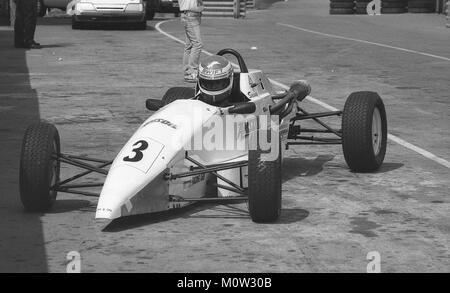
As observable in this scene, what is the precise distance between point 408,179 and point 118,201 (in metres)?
3.56

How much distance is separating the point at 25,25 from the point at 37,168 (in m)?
19.0

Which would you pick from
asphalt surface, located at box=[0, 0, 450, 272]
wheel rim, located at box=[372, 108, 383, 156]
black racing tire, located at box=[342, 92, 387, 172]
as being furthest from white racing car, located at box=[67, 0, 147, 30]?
black racing tire, located at box=[342, 92, 387, 172]

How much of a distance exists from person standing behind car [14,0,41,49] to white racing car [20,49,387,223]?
17019 mm

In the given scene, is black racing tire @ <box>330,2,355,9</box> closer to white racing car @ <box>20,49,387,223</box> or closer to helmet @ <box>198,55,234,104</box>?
white racing car @ <box>20,49,387,223</box>

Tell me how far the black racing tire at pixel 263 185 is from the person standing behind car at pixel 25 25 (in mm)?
19432

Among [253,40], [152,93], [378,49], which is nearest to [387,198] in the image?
[152,93]

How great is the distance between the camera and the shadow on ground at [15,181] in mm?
8188

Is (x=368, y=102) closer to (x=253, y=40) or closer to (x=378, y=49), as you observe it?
(x=378, y=49)

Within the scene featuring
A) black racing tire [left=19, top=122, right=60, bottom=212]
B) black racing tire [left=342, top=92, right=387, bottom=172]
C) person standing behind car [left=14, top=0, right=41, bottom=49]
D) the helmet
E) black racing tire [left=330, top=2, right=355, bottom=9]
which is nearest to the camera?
black racing tire [left=19, top=122, right=60, bottom=212]

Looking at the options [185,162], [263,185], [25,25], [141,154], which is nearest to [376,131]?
[185,162]

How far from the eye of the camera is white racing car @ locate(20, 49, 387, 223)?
9.07 meters

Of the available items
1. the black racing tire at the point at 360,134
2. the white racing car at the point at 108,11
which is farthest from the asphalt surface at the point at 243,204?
the white racing car at the point at 108,11

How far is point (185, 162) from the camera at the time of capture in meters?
9.79

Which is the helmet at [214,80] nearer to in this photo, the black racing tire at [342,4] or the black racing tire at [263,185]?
the black racing tire at [263,185]
